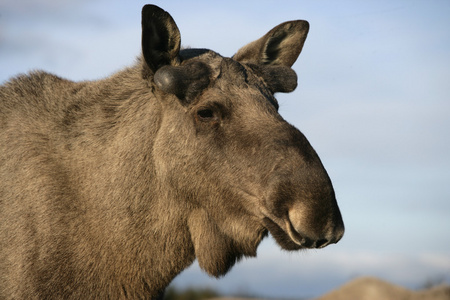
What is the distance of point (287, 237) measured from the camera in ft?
22.0

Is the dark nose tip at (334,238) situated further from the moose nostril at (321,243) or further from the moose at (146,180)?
the moose at (146,180)

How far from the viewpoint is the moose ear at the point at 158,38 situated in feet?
24.7

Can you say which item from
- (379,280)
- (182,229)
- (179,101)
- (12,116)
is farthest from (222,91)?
(379,280)

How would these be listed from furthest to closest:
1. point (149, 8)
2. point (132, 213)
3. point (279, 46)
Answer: point (279, 46) → point (132, 213) → point (149, 8)

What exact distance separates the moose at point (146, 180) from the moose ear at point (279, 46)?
0.55 m

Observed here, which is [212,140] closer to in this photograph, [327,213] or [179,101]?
[179,101]

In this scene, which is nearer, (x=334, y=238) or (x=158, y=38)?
(x=334, y=238)

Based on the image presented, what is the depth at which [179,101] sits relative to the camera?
7641mm

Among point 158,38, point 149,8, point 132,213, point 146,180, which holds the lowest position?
point 132,213

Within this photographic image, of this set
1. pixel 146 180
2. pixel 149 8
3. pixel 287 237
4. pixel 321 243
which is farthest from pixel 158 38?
pixel 321 243

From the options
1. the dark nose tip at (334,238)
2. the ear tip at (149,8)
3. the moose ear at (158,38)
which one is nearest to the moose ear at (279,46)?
the moose ear at (158,38)

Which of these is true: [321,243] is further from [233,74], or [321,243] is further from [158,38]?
[158,38]

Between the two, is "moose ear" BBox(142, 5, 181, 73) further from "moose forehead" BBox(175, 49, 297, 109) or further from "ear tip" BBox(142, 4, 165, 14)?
"moose forehead" BBox(175, 49, 297, 109)

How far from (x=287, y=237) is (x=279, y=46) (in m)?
3.31
